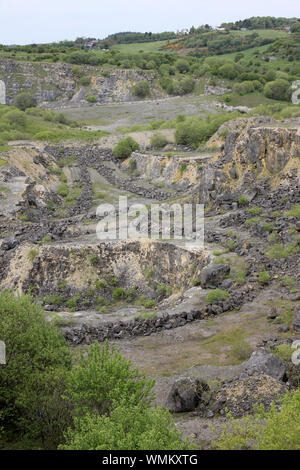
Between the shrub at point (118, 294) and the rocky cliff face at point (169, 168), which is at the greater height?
the rocky cliff face at point (169, 168)

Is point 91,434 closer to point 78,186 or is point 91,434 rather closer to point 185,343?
point 185,343

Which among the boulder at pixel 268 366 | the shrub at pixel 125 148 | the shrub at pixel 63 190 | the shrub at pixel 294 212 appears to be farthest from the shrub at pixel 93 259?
the shrub at pixel 125 148

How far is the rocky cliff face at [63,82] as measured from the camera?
314 feet

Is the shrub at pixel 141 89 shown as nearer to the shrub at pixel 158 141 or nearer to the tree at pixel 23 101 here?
the tree at pixel 23 101

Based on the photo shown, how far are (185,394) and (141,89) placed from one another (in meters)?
88.8

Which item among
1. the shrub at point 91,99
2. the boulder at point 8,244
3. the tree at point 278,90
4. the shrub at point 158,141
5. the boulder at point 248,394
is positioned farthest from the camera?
the shrub at point 91,99

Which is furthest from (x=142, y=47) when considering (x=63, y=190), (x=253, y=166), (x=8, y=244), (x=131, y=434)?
(x=131, y=434)

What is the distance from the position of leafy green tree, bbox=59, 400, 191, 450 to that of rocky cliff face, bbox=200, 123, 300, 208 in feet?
81.2

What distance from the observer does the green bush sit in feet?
44.5

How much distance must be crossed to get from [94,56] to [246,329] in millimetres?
99302

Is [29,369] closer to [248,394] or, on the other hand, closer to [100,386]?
[100,386]

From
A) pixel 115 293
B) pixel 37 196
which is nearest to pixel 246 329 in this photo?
pixel 115 293

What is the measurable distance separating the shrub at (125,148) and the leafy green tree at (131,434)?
49.2 meters
